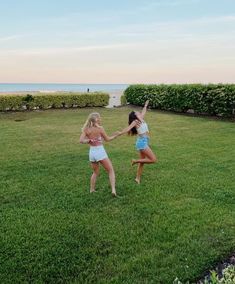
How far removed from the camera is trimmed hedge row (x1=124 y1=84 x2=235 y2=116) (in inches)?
797

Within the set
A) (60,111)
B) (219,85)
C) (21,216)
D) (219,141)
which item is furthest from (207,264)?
(60,111)

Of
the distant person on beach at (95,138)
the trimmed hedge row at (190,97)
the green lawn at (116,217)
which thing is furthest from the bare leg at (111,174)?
the trimmed hedge row at (190,97)

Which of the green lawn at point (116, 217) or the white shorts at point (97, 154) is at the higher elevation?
the white shorts at point (97, 154)

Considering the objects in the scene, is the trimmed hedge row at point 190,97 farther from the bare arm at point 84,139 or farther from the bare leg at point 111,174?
the bare arm at point 84,139

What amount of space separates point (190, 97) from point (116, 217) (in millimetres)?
16491

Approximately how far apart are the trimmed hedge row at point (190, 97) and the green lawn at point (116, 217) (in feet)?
26.4

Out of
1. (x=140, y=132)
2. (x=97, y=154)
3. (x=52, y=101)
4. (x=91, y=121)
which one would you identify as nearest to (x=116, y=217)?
(x=97, y=154)

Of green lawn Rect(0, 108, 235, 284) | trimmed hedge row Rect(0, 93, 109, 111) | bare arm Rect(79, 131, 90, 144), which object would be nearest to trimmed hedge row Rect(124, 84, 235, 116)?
trimmed hedge row Rect(0, 93, 109, 111)

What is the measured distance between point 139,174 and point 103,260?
380 cm

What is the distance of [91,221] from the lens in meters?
6.58

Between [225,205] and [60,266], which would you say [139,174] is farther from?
[60,266]

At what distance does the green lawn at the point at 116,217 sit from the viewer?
5148 mm

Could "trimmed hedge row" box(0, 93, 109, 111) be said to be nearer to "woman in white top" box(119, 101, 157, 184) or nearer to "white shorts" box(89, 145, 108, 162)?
"woman in white top" box(119, 101, 157, 184)

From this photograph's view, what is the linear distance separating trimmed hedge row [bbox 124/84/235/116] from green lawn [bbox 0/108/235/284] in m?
8.04
